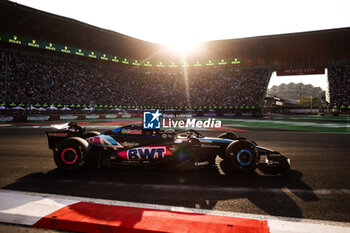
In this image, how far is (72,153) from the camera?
492cm

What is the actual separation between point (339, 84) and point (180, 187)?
4478 cm

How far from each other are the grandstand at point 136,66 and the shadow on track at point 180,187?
91.4ft

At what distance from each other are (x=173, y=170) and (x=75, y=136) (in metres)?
2.46

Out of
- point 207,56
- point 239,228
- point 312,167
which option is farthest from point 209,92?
point 239,228

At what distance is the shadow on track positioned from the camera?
3.32m

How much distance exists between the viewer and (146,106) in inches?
1689

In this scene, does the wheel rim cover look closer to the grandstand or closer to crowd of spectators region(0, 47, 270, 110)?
the grandstand

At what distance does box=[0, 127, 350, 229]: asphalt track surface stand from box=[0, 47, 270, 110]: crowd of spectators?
2959cm

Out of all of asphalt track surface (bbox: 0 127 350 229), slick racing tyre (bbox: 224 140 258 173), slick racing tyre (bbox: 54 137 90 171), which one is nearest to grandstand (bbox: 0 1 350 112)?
slick racing tyre (bbox: 54 137 90 171)

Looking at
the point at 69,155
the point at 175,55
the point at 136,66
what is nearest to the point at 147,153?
the point at 69,155

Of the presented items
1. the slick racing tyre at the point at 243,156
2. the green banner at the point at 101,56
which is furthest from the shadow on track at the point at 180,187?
the green banner at the point at 101,56

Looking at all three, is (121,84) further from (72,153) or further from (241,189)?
(241,189)

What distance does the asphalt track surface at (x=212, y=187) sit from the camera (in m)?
3.16

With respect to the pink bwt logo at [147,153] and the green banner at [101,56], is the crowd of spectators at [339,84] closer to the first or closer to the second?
the green banner at [101,56]
